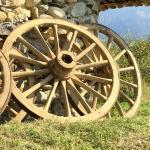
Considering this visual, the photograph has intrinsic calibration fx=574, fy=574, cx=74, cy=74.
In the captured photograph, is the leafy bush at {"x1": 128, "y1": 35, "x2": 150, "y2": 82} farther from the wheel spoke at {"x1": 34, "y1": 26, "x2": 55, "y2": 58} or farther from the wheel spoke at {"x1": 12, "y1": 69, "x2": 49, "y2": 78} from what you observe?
the wheel spoke at {"x1": 12, "y1": 69, "x2": 49, "y2": 78}

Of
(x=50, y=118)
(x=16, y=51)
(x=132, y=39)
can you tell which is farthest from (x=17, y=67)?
(x=132, y=39)

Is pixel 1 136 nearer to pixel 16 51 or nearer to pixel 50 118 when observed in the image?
pixel 50 118

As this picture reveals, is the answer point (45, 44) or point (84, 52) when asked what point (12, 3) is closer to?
point (45, 44)

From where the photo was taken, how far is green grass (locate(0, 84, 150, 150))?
22.2 ft

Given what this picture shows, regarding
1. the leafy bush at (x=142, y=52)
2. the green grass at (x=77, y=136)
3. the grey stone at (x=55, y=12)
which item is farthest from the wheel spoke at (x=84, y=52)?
the leafy bush at (x=142, y=52)

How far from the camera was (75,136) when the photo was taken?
712 cm

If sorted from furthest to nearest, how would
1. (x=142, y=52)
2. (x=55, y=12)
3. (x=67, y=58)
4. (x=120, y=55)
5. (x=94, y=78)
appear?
(x=142, y=52) < (x=120, y=55) < (x=55, y=12) < (x=94, y=78) < (x=67, y=58)

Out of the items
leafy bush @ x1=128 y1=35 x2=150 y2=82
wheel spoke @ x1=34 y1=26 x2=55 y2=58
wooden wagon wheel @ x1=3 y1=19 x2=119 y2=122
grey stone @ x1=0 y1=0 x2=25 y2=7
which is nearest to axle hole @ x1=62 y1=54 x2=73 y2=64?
wooden wagon wheel @ x1=3 y1=19 x2=119 y2=122

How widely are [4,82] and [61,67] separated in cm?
112

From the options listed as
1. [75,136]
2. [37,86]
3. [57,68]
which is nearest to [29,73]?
[37,86]

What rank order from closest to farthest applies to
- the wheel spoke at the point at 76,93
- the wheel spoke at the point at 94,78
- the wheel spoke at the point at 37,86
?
the wheel spoke at the point at 37,86
the wheel spoke at the point at 76,93
the wheel spoke at the point at 94,78

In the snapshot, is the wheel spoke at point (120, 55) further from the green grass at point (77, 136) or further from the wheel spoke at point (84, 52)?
the green grass at point (77, 136)

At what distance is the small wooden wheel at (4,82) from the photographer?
7.62 metres

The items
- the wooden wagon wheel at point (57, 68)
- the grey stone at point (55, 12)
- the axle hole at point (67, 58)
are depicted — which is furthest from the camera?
the grey stone at point (55, 12)
